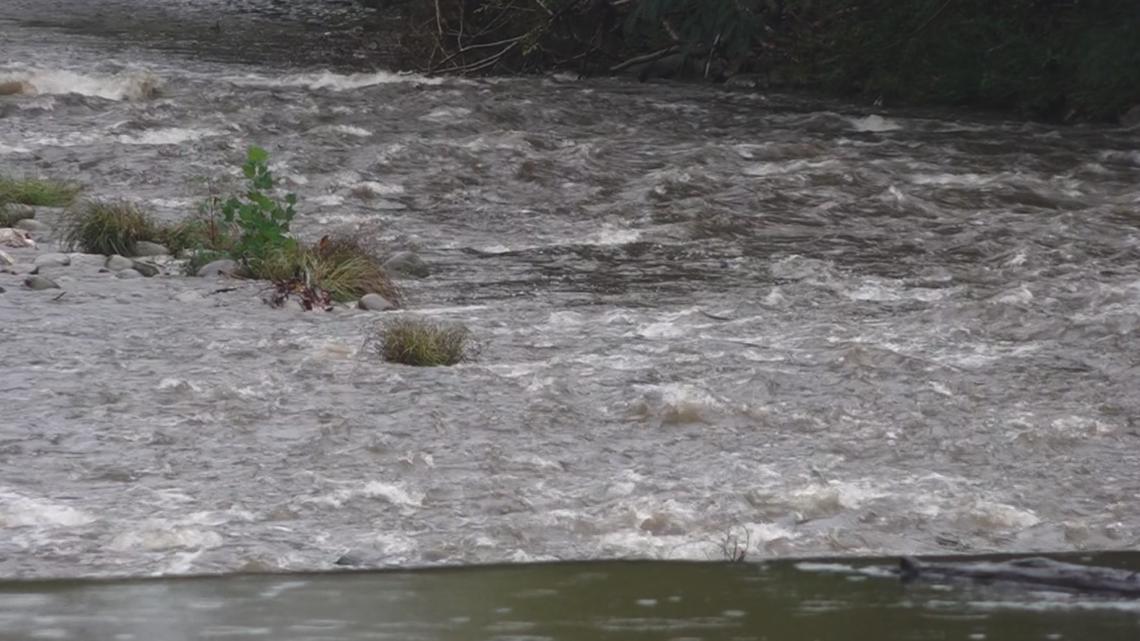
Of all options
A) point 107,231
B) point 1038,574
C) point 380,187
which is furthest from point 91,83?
point 1038,574

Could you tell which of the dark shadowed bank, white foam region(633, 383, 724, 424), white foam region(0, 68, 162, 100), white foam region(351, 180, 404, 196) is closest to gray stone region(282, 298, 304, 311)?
white foam region(633, 383, 724, 424)

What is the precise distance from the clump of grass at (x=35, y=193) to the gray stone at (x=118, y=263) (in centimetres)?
213

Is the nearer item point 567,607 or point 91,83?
point 567,607

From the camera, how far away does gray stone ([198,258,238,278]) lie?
1200 centimetres

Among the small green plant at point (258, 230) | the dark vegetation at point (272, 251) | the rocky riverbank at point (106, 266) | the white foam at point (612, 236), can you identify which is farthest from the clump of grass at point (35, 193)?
the white foam at point (612, 236)

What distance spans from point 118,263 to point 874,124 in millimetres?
10437

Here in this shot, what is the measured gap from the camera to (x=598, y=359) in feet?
32.7

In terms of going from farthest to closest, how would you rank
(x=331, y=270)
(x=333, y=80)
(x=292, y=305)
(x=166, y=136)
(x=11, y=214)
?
1. (x=333, y=80)
2. (x=166, y=136)
3. (x=11, y=214)
4. (x=331, y=270)
5. (x=292, y=305)

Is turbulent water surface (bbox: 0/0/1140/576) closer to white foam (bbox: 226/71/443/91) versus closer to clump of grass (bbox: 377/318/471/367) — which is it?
clump of grass (bbox: 377/318/471/367)

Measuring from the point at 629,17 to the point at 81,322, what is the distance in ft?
46.4

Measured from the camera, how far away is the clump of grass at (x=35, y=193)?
1419cm

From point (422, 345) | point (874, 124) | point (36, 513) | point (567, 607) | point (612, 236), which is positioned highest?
point (567, 607)

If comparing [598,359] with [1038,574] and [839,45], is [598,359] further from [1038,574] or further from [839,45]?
[839,45]

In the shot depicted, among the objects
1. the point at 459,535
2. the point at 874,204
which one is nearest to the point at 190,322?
the point at 459,535
